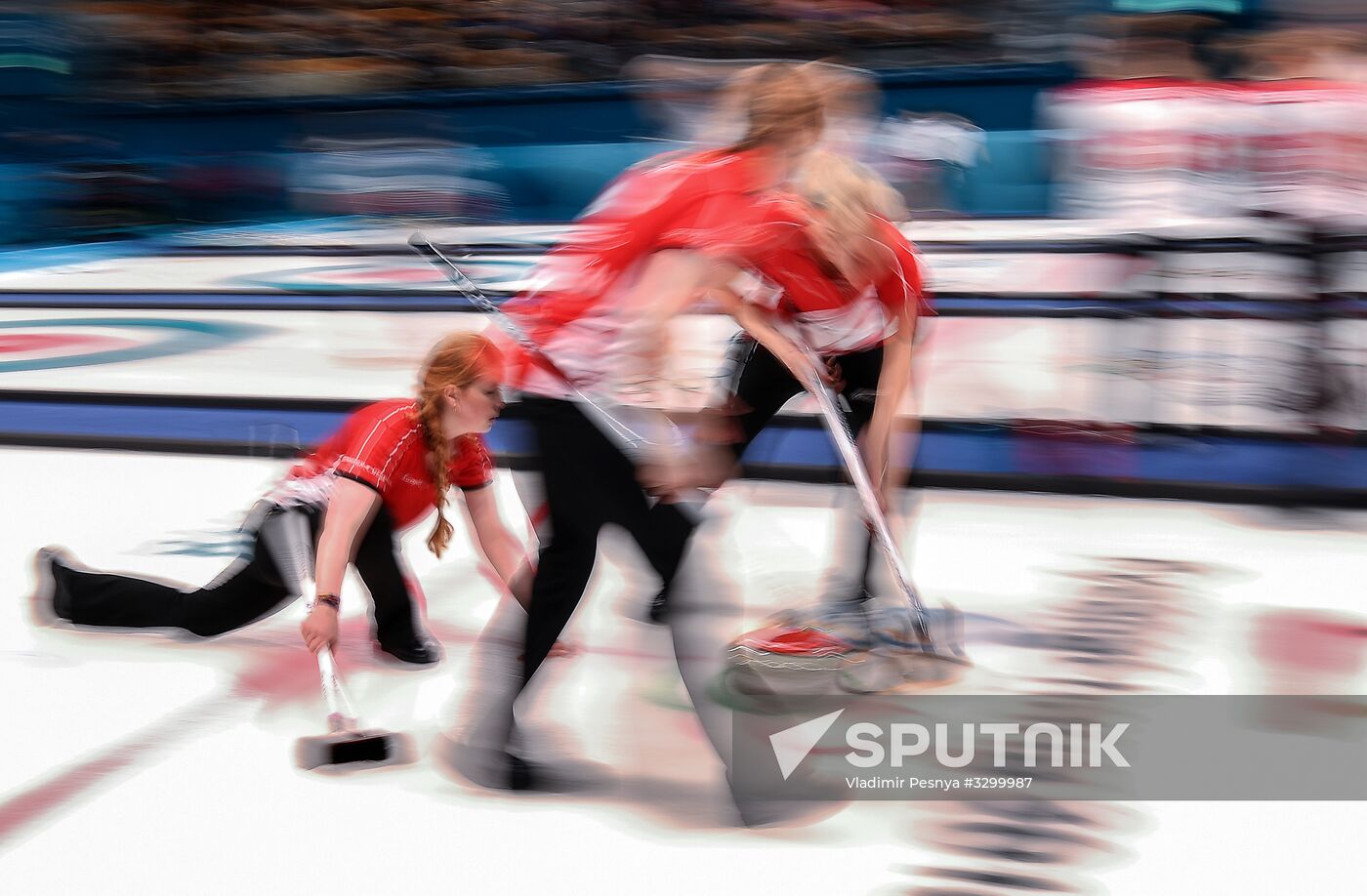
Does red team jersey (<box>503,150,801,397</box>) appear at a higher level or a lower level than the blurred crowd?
lower

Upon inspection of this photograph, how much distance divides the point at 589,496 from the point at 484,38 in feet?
39.3

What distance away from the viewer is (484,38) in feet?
43.0

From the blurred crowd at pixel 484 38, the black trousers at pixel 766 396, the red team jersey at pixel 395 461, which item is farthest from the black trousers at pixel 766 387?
the blurred crowd at pixel 484 38

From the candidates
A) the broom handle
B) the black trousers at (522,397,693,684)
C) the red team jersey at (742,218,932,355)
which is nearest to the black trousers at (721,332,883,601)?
the red team jersey at (742,218,932,355)

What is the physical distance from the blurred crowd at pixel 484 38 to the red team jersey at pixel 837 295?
9.34 m

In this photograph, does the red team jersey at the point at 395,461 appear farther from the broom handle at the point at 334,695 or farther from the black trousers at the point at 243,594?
the broom handle at the point at 334,695

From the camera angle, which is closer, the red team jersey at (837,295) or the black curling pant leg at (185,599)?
the red team jersey at (837,295)

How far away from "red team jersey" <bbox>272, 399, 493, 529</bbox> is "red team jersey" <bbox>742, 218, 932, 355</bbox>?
656mm

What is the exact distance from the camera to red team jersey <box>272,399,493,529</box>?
2.41 meters

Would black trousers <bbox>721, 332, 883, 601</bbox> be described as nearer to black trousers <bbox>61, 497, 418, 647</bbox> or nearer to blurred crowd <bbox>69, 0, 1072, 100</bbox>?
black trousers <bbox>61, 497, 418, 647</bbox>

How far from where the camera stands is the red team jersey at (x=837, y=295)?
250 cm

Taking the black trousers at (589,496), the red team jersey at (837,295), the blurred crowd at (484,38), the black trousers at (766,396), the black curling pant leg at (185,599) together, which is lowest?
the black curling pant leg at (185,599)

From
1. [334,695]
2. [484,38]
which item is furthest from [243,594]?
[484,38]

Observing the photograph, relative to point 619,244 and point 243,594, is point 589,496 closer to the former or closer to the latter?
point 619,244
